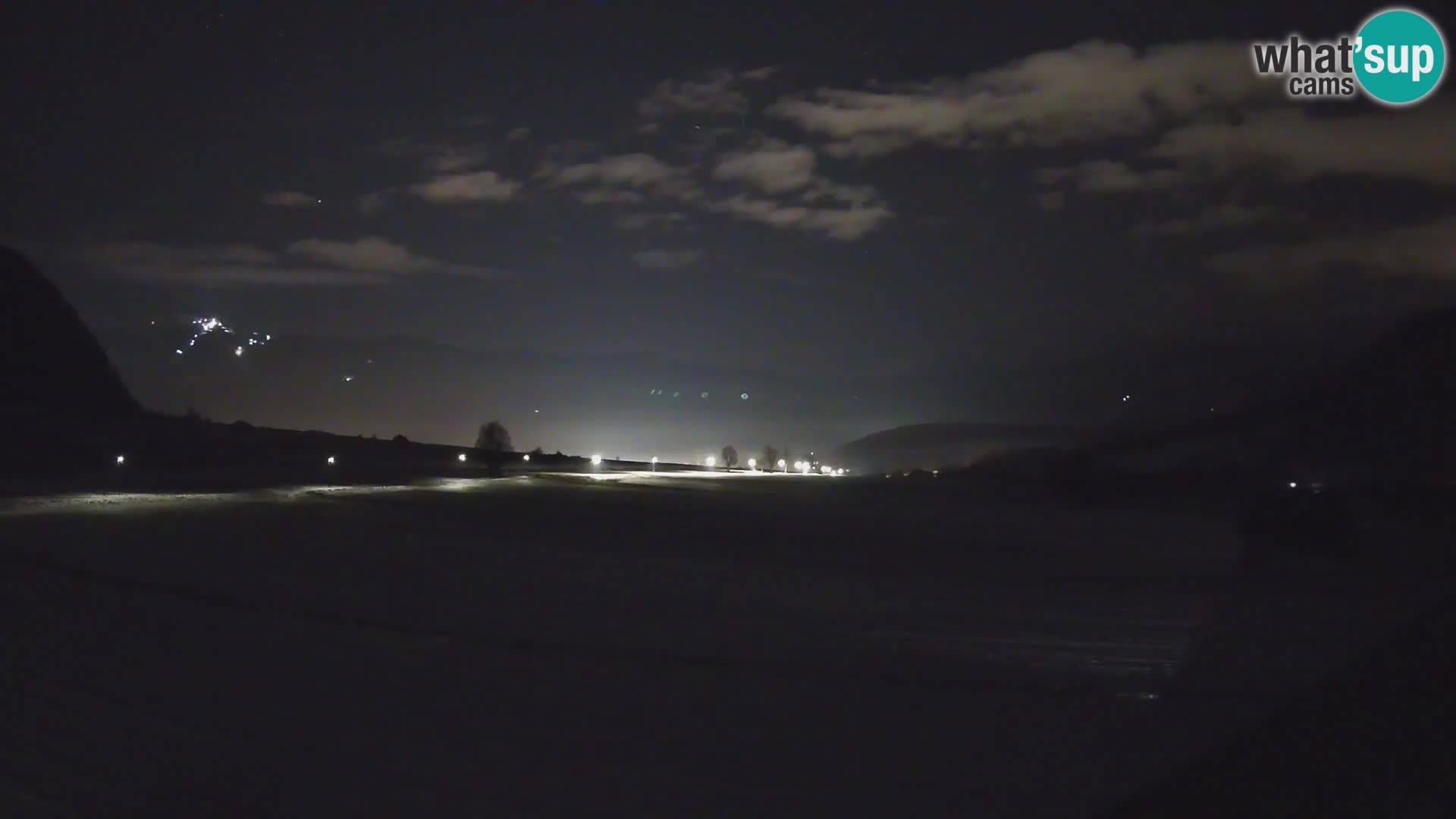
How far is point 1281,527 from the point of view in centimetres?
2189

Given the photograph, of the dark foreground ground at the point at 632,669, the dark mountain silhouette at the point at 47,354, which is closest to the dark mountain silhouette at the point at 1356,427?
the dark foreground ground at the point at 632,669

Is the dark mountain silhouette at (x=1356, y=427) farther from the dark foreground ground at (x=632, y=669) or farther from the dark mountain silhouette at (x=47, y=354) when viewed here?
the dark mountain silhouette at (x=47, y=354)

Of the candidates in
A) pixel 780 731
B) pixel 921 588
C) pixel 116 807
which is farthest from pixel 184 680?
pixel 921 588

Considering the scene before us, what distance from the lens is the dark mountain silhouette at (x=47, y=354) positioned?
238ft

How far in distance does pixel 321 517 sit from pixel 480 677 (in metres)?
14.9

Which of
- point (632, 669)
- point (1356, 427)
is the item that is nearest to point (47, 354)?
point (1356, 427)

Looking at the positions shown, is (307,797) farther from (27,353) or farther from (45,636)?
(27,353)

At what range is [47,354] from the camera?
79.8 metres

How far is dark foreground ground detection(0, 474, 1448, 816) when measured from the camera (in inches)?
267

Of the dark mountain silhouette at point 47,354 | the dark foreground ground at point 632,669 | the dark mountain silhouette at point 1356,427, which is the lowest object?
the dark foreground ground at point 632,669

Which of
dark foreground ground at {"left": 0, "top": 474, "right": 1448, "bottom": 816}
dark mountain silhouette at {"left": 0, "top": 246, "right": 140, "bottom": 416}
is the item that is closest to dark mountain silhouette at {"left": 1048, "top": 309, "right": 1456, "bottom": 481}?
dark foreground ground at {"left": 0, "top": 474, "right": 1448, "bottom": 816}

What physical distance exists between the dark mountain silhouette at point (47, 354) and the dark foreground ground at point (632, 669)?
5957 cm

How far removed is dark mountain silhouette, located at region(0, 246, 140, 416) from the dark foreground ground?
5957 centimetres

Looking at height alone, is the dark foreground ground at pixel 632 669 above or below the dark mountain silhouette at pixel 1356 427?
below
